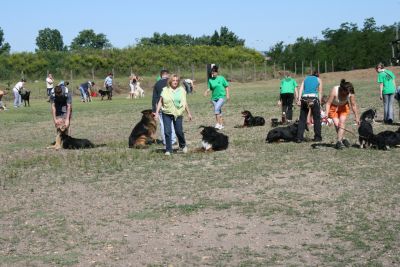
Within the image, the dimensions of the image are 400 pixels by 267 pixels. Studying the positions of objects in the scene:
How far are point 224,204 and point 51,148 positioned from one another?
788 centimetres

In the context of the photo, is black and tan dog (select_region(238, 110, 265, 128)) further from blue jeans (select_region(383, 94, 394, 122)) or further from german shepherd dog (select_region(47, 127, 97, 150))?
german shepherd dog (select_region(47, 127, 97, 150))

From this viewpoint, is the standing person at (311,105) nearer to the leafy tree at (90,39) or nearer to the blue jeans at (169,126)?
the blue jeans at (169,126)

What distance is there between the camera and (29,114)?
94.6ft

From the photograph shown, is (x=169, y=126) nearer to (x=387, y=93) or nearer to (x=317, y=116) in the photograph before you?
(x=317, y=116)

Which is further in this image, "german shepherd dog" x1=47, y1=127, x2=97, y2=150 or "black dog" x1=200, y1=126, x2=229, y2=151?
"german shepherd dog" x1=47, y1=127, x2=97, y2=150

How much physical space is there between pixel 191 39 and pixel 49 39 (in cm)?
3388

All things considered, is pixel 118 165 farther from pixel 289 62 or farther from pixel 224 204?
pixel 289 62

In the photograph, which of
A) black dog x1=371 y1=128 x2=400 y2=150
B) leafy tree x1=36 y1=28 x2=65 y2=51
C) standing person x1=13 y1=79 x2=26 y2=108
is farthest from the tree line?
leafy tree x1=36 y1=28 x2=65 y2=51

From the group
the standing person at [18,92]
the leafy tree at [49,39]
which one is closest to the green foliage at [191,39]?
the leafy tree at [49,39]

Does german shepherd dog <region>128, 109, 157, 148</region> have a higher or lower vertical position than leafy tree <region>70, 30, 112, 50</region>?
lower

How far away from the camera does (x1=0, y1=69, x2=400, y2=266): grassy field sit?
6.42m

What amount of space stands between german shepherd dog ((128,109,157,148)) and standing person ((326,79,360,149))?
14.4 ft

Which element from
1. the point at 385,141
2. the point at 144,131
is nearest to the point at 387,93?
the point at 385,141

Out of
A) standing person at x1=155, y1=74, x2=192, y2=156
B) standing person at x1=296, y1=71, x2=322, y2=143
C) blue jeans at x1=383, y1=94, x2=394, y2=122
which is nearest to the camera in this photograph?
standing person at x1=155, y1=74, x2=192, y2=156
